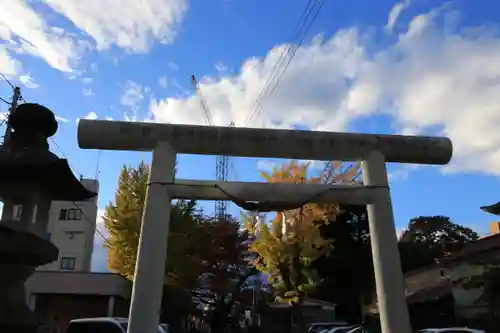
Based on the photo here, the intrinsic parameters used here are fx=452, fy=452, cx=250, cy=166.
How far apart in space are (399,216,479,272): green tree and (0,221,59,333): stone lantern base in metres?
31.2

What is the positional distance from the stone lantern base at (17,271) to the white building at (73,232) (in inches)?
1230

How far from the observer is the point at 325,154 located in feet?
24.9

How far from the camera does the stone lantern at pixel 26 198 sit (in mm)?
8211

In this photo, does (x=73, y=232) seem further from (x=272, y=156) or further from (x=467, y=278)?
(x=272, y=156)

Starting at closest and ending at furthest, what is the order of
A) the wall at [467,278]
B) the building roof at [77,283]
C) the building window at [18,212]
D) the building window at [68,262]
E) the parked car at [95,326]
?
the building window at [18,212]
the parked car at [95,326]
the wall at [467,278]
the building roof at [77,283]
the building window at [68,262]

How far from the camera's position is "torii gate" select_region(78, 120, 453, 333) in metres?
6.71

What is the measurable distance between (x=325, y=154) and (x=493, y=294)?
13.6 meters

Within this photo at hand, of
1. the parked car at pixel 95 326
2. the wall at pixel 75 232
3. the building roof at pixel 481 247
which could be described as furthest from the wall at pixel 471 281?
the wall at pixel 75 232

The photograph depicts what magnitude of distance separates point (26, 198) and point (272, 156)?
5291 millimetres

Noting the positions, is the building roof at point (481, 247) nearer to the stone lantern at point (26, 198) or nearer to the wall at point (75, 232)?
the stone lantern at point (26, 198)

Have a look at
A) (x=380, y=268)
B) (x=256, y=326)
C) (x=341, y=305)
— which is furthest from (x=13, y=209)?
(x=341, y=305)

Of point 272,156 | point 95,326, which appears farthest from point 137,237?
point 272,156

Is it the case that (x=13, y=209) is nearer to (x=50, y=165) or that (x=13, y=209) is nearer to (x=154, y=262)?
(x=50, y=165)

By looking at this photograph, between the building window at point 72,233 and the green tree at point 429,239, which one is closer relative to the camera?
the green tree at point 429,239
